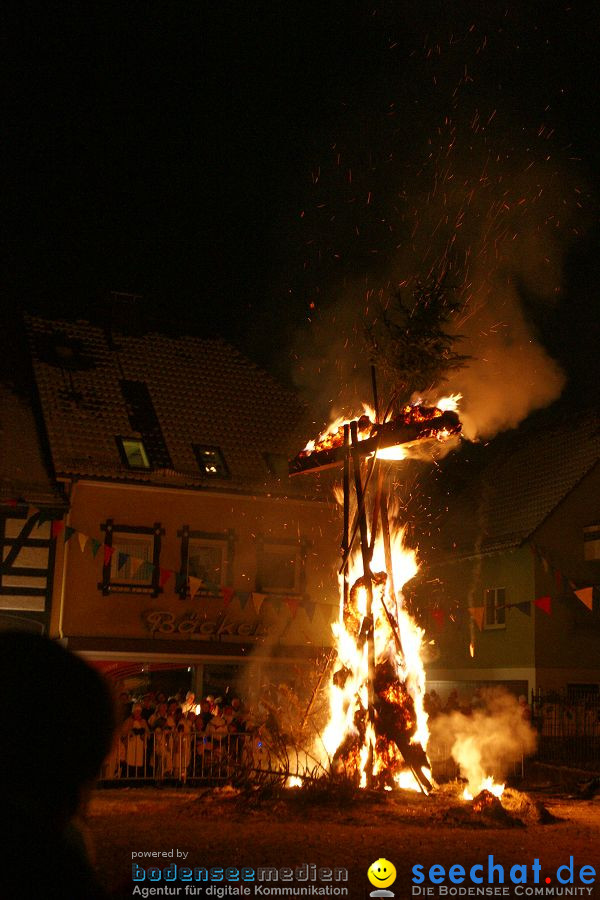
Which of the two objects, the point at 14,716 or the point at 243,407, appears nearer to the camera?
the point at 14,716

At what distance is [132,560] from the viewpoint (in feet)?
74.6

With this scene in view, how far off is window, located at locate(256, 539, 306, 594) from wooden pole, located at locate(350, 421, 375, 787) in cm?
1034

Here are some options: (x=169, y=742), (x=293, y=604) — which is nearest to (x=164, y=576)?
(x=293, y=604)

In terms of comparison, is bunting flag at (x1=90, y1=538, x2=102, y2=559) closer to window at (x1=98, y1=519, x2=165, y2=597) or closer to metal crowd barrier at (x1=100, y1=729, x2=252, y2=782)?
window at (x1=98, y1=519, x2=165, y2=597)

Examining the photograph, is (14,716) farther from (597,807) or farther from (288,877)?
(597,807)

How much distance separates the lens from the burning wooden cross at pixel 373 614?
13266mm

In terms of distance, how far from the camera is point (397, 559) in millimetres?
14484

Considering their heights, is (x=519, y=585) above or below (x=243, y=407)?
below

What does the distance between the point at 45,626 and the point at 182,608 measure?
125 inches

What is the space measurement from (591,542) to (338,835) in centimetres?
1847

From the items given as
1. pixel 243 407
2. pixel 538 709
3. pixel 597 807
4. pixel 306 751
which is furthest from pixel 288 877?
pixel 243 407

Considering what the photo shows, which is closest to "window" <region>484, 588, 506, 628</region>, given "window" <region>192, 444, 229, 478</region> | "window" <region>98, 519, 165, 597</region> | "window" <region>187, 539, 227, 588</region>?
"window" <region>187, 539, 227, 588</region>

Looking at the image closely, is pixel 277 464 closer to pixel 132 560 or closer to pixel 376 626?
pixel 132 560

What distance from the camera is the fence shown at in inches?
807
